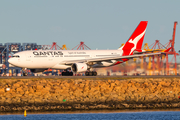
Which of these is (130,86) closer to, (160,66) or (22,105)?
(22,105)

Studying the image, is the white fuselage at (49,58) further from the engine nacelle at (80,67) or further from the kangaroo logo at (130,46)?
the kangaroo logo at (130,46)

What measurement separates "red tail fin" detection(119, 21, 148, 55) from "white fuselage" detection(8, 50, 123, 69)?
432cm

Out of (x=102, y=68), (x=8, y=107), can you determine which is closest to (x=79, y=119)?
(x=8, y=107)

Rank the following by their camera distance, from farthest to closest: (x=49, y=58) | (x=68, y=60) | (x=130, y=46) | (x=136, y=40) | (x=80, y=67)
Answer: (x=136, y=40), (x=130, y=46), (x=68, y=60), (x=49, y=58), (x=80, y=67)

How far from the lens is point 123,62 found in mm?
51812

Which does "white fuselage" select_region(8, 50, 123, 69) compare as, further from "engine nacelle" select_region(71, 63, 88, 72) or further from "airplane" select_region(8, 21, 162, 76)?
"engine nacelle" select_region(71, 63, 88, 72)

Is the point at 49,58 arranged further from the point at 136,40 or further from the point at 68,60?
the point at 136,40

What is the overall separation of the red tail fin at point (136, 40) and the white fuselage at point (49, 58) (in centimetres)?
432

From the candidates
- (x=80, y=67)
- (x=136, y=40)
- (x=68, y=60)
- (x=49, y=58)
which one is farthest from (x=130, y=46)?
(x=49, y=58)

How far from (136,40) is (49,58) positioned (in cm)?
1624

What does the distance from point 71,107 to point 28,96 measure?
15.4 ft

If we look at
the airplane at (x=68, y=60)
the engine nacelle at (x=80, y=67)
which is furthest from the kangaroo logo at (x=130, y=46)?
the engine nacelle at (x=80, y=67)

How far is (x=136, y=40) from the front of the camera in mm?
54531

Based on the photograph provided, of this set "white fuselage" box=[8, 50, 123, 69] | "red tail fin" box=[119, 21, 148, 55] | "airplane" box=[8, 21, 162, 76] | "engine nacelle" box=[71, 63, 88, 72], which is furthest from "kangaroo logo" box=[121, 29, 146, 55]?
"engine nacelle" box=[71, 63, 88, 72]
